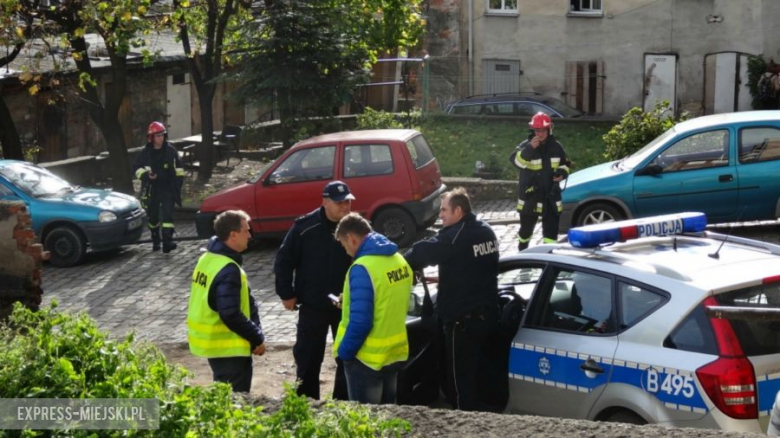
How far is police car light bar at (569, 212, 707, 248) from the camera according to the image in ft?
24.8

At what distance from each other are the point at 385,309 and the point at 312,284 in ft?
5.10

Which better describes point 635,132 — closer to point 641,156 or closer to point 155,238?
point 641,156

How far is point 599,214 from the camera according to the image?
15.1m

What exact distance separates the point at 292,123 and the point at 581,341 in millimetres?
14927

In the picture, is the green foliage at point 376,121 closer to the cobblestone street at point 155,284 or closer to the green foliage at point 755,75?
the cobblestone street at point 155,284

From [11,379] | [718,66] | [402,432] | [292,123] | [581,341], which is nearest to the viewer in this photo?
[11,379]

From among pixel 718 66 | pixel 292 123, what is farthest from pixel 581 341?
pixel 718 66

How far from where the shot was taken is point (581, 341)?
723 cm

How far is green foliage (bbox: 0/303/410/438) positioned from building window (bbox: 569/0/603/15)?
2619 cm

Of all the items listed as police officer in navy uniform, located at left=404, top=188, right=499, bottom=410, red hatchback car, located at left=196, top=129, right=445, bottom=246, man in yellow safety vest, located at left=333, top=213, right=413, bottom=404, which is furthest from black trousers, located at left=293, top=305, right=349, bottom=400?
red hatchback car, located at left=196, top=129, right=445, bottom=246

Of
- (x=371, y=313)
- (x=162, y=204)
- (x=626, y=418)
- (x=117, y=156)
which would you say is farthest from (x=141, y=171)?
(x=626, y=418)

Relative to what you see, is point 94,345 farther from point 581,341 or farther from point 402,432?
point 581,341

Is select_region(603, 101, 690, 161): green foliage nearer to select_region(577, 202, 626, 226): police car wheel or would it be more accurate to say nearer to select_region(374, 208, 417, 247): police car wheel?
select_region(577, 202, 626, 226): police car wheel

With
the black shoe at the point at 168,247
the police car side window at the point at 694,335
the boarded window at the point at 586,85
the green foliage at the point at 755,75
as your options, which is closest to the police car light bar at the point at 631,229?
the police car side window at the point at 694,335
